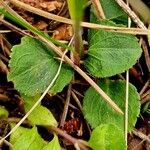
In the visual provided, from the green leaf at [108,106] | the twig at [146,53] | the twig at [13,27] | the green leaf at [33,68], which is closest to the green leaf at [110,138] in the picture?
the green leaf at [108,106]

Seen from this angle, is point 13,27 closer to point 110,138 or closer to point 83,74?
point 83,74

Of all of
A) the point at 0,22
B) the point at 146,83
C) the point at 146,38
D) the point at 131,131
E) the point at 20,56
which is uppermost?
the point at 0,22

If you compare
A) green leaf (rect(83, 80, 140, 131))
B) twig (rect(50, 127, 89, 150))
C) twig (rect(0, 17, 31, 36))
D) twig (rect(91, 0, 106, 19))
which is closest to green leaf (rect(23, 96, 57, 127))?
twig (rect(50, 127, 89, 150))

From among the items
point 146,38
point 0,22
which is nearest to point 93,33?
point 146,38

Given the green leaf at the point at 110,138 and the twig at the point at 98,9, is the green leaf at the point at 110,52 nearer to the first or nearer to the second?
the twig at the point at 98,9

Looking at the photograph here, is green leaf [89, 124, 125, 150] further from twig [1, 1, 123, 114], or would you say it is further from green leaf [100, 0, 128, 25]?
green leaf [100, 0, 128, 25]

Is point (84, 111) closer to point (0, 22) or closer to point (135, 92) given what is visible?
point (135, 92)
